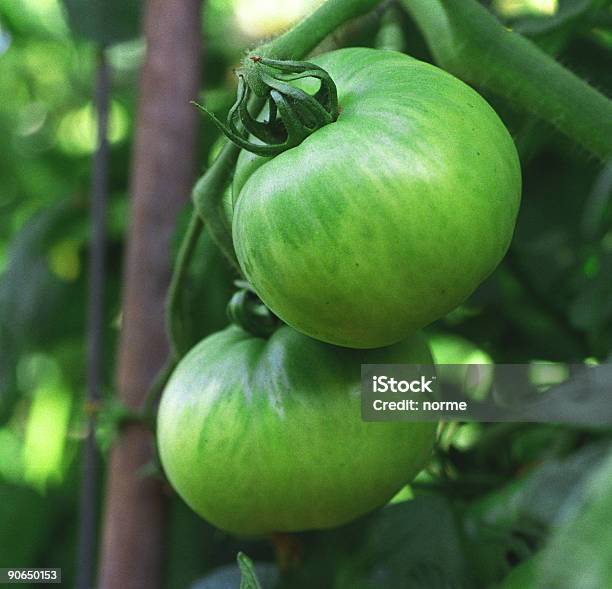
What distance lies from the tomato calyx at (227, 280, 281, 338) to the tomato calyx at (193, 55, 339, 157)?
134mm

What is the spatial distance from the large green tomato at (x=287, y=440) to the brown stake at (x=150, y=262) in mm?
232

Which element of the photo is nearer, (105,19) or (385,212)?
(385,212)

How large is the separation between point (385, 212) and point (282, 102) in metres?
0.07

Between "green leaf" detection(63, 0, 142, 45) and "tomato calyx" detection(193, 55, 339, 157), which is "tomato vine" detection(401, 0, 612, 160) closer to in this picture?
"tomato calyx" detection(193, 55, 339, 157)

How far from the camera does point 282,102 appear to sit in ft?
1.34

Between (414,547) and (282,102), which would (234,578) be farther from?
(282,102)

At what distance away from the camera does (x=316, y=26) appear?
46 centimetres

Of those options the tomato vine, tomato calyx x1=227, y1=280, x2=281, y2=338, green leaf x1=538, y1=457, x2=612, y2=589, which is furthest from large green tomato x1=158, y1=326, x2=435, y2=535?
green leaf x1=538, y1=457, x2=612, y2=589

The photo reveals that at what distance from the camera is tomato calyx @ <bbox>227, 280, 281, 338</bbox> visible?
1.77 ft

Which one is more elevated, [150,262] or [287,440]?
[287,440]

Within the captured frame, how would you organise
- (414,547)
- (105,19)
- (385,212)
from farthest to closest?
1. (105,19)
2. (414,547)
3. (385,212)

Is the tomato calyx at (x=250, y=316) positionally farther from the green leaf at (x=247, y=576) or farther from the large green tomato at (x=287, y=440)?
the green leaf at (x=247, y=576)

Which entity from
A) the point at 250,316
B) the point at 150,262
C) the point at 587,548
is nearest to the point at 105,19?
the point at 150,262

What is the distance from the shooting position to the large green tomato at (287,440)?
1.55ft
